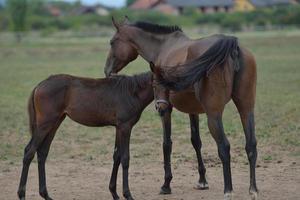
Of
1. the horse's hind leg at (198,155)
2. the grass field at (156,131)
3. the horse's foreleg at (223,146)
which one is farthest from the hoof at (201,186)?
the grass field at (156,131)

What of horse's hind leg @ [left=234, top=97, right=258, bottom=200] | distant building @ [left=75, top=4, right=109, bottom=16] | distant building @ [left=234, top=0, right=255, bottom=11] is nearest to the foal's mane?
horse's hind leg @ [left=234, top=97, right=258, bottom=200]

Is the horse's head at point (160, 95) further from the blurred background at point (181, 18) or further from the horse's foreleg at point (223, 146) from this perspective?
the blurred background at point (181, 18)

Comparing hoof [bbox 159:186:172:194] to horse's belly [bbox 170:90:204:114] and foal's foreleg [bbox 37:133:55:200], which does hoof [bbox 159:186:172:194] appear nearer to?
horse's belly [bbox 170:90:204:114]

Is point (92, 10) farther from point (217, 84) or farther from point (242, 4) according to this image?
point (217, 84)

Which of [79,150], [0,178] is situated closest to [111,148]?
[79,150]

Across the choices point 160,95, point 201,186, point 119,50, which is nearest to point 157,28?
point 119,50

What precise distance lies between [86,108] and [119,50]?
1.44 metres

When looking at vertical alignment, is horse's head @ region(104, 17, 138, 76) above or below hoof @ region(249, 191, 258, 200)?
above

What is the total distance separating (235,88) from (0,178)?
3784mm

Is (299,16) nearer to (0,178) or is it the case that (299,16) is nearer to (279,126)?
(279,126)

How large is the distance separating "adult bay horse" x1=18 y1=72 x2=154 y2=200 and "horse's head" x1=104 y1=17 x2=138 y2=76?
1029 mm

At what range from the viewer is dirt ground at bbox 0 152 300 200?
27.7ft

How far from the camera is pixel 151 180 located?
9.30 m

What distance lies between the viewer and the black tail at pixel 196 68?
7492mm
